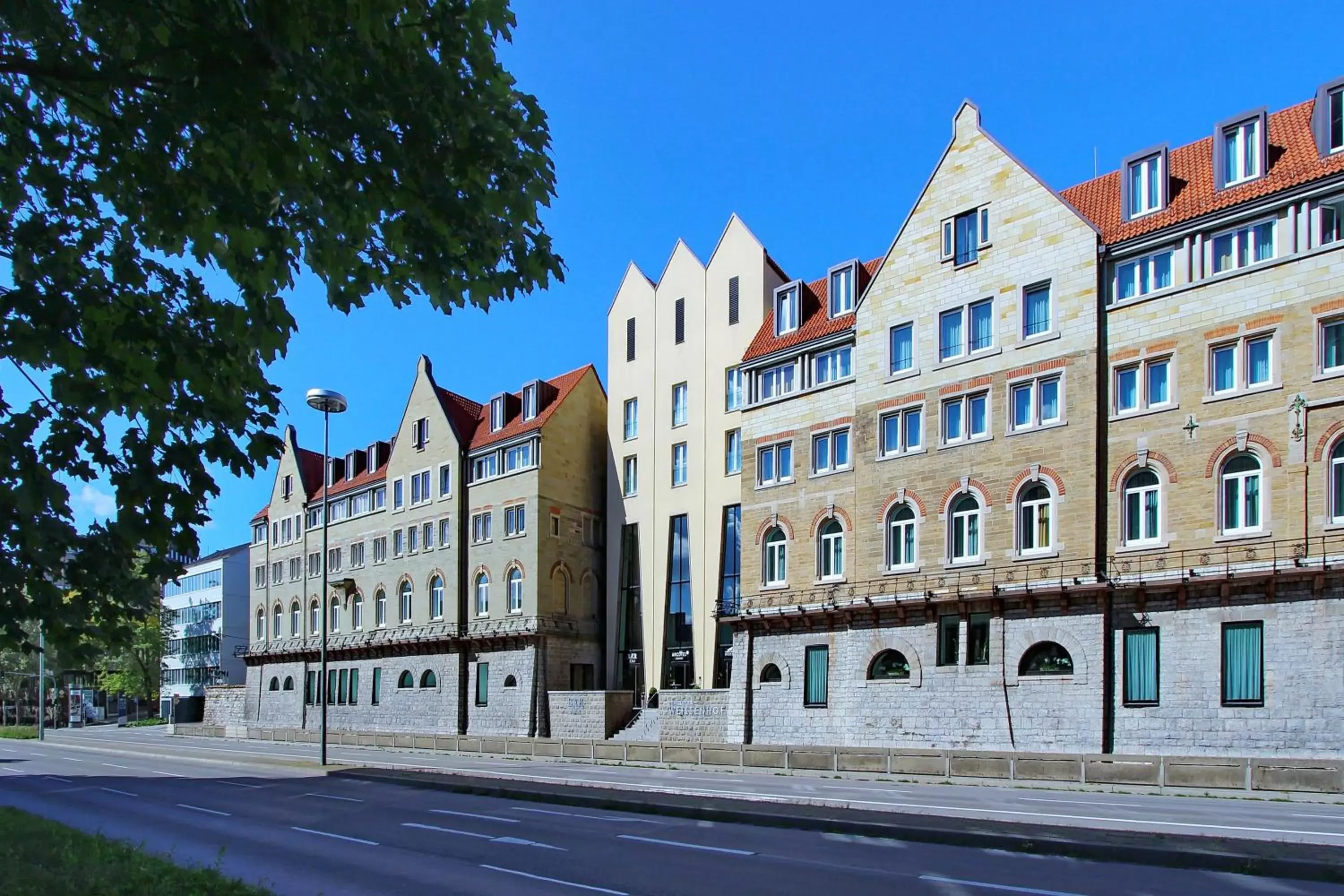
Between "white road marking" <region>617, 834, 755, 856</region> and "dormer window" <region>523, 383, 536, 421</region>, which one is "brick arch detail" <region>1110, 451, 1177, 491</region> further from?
"dormer window" <region>523, 383, 536, 421</region>

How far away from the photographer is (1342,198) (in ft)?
94.3

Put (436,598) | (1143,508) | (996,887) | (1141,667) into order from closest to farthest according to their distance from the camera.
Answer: (996,887)
(1141,667)
(1143,508)
(436,598)

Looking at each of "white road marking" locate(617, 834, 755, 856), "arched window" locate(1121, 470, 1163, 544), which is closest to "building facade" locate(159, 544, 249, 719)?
"arched window" locate(1121, 470, 1163, 544)

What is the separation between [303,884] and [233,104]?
10.7 metres

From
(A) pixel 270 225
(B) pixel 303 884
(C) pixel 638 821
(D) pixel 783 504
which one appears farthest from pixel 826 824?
(D) pixel 783 504

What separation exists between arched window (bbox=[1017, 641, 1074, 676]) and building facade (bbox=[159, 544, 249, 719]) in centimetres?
6976

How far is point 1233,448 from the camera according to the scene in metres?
29.9

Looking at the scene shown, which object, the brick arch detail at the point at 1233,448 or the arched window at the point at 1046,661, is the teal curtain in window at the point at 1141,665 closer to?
the arched window at the point at 1046,661

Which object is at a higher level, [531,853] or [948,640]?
[948,640]

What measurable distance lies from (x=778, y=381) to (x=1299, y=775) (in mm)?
24084

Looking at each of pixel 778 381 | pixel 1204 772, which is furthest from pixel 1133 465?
pixel 778 381

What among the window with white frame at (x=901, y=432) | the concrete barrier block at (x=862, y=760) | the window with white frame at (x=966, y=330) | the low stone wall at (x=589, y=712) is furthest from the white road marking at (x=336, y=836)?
the low stone wall at (x=589, y=712)

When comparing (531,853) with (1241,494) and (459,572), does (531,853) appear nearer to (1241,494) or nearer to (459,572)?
(1241,494)

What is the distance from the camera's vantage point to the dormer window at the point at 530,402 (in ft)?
186
